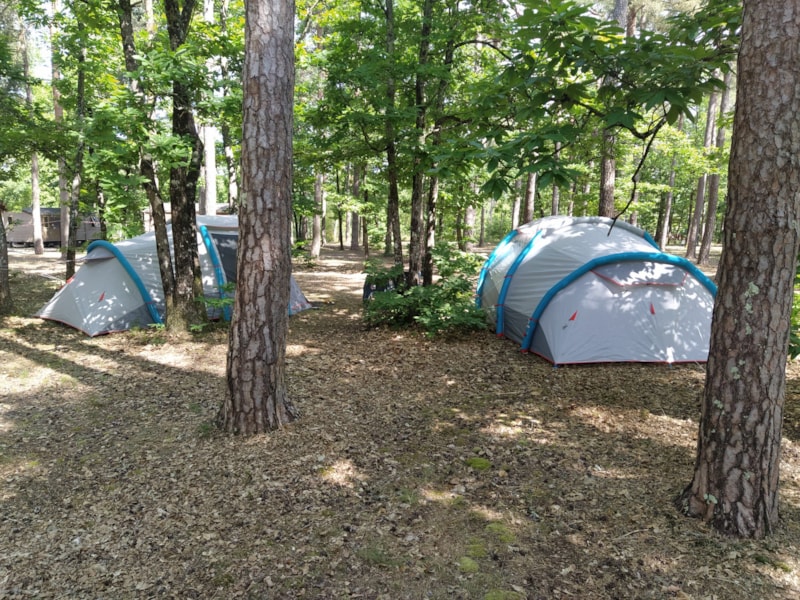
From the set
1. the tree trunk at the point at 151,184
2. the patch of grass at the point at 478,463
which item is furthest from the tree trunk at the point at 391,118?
the patch of grass at the point at 478,463

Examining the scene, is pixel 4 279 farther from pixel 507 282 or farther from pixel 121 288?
pixel 507 282

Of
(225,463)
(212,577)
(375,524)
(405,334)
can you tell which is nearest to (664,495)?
(375,524)

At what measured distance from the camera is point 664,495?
339cm

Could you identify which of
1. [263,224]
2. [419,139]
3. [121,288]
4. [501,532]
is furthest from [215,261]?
[501,532]

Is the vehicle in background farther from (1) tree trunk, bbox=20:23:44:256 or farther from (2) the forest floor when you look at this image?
(2) the forest floor

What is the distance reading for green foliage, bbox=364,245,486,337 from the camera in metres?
7.48

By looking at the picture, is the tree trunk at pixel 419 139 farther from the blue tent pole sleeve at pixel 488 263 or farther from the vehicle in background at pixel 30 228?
the vehicle in background at pixel 30 228

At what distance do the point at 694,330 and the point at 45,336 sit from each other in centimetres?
967

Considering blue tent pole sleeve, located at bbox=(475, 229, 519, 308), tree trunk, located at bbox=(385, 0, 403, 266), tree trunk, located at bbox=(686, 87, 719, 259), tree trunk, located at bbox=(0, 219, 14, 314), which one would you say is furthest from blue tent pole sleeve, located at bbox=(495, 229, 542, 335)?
tree trunk, located at bbox=(686, 87, 719, 259)

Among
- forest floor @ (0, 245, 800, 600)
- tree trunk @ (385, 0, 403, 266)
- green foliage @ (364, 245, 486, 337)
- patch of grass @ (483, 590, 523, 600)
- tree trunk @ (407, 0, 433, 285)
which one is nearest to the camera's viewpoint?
patch of grass @ (483, 590, 523, 600)

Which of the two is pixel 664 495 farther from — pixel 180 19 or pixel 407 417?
pixel 180 19

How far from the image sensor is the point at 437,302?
775 cm

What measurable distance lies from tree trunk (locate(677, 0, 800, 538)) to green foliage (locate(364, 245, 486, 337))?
4.53 m

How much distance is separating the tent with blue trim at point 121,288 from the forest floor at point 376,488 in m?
1.64
